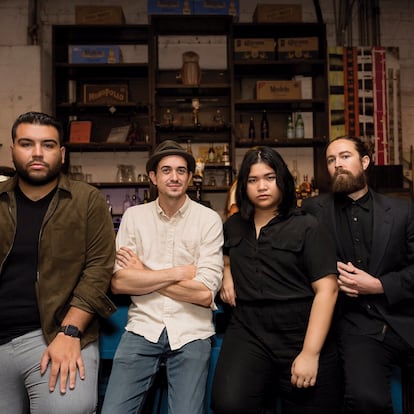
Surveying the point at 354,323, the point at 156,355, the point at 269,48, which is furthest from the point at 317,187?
the point at 156,355

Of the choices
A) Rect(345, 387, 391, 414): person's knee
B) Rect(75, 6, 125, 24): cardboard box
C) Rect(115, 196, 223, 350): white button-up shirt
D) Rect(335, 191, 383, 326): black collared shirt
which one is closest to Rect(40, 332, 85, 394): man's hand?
Rect(115, 196, 223, 350): white button-up shirt

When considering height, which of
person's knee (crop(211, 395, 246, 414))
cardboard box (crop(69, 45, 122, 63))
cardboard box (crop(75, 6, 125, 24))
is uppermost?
cardboard box (crop(75, 6, 125, 24))

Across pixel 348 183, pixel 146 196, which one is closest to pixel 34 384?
pixel 348 183

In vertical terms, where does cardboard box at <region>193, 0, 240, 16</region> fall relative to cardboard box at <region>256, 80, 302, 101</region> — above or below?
above

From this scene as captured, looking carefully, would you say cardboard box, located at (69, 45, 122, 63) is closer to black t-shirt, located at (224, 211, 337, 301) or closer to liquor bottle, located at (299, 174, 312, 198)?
liquor bottle, located at (299, 174, 312, 198)

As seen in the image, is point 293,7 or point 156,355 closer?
point 156,355

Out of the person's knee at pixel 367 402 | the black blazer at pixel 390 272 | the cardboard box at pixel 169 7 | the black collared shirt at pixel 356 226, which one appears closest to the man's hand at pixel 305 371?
the person's knee at pixel 367 402

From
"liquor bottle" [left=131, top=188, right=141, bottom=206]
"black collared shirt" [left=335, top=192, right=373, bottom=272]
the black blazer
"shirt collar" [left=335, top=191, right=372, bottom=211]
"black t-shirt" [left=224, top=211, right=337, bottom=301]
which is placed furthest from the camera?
"liquor bottle" [left=131, top=188, right=141, bottom=206]

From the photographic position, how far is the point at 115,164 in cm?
523

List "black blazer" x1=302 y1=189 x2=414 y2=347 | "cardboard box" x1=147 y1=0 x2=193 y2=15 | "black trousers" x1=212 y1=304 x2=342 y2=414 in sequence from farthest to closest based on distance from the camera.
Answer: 1. "cardboard box" x1=147 y1=0 x2=193 y2=15
2. "black blazer" x1=302 y1=189 x2=414 y2=347
3. "black trousers" x1=212 y1=304 x2=342 y2=414

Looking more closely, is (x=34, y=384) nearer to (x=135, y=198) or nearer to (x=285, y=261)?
(x=285, y=261)

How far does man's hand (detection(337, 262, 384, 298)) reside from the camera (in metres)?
1.94

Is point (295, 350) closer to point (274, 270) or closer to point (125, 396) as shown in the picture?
point (274, 270)

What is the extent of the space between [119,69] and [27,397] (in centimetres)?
389
